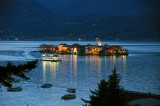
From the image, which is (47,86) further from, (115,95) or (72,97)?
(115,95)

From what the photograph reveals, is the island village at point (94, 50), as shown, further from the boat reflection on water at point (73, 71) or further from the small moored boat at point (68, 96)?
the small moored boat at point (68, 96)

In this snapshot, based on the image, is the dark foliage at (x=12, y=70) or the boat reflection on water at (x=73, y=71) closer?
the dark foliage at (x=12, y=70)

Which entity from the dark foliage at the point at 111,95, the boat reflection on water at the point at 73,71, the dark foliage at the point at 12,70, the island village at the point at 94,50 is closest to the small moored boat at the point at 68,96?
the boat reflection on water at the point at 73,71

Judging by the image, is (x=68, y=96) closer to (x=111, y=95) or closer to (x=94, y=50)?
(x=111, y=95)

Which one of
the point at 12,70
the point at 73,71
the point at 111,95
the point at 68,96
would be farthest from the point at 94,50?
the point at 12,70

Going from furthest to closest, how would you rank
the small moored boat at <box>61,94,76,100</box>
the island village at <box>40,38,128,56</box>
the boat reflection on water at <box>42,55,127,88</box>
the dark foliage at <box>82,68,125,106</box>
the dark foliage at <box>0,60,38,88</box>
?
the island village at <box>40,38,128,56</box>
the boat reflection on water at <box>42,55,127,88</box>
the small moored boat at <box>61,94,76,100</box>
the dark foliage at <box>82,68,125,106</box>
the dark foliage at <box>0,60,38,88</box>

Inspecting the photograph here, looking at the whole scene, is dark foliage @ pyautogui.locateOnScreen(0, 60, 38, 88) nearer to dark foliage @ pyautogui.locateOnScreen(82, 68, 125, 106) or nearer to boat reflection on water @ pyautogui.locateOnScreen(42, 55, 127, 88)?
dark foliage @ pyautogui.locateOnScreen(82, 68, 125, 106)

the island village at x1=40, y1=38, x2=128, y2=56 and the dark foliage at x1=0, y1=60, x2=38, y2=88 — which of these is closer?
the dark foliage at x1=0, y1=60, x2=38, y2=88

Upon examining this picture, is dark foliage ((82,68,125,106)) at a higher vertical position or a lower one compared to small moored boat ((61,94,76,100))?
higher

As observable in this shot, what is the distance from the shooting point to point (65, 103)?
44.2 feet

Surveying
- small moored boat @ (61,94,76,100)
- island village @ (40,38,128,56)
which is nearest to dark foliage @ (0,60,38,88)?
small moored boat @ (61,94,76,100)

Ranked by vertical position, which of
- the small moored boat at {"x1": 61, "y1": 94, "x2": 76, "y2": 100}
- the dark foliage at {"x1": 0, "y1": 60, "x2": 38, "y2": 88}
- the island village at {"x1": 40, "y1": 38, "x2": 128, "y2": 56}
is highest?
the dark foliage at {"x1": 0, "y1": 60, "x2": 38, "y2": 88}

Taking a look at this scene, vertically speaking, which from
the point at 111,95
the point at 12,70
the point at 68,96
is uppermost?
the point at 12,70

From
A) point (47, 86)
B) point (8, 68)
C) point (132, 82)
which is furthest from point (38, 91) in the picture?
→ point (8, 68)
